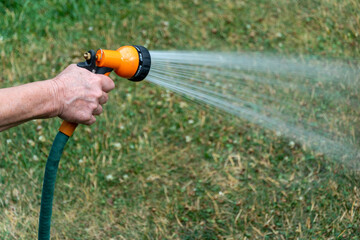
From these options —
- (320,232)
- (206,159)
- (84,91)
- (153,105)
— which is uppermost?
(84,91)

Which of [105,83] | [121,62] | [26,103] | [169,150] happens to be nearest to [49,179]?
[26,103]

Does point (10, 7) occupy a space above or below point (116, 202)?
above

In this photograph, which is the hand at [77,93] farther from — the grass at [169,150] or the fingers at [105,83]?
the grass at [169,150]

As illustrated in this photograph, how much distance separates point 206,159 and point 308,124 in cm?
74

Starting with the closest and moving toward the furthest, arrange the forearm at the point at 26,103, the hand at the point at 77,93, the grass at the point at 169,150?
the forearm at the point at 26,103 < the hand at the point at 77,93 < the grass at the point at 169,150

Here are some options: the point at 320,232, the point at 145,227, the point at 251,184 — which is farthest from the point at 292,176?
the point at 145,227

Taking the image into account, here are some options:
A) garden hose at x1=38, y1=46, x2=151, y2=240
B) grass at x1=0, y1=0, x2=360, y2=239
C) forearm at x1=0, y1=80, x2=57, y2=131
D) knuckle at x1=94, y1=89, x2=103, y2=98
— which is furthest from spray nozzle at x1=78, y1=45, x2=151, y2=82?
grass at x1=0, y1=0, x2=360, y2=239

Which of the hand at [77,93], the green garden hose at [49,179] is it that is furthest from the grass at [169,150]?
the hand at [77,93]

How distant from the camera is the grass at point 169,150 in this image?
2.88m

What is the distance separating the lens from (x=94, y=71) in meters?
2.30

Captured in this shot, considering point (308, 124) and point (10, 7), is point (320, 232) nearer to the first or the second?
point (308, 124)

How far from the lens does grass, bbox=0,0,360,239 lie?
288 centimetres

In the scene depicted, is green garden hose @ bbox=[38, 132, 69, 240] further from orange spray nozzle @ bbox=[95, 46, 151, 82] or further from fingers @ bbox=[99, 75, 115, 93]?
orange spray nozzle @ bbox=[95, 46, 151, 82]

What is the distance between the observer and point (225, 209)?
294cm
